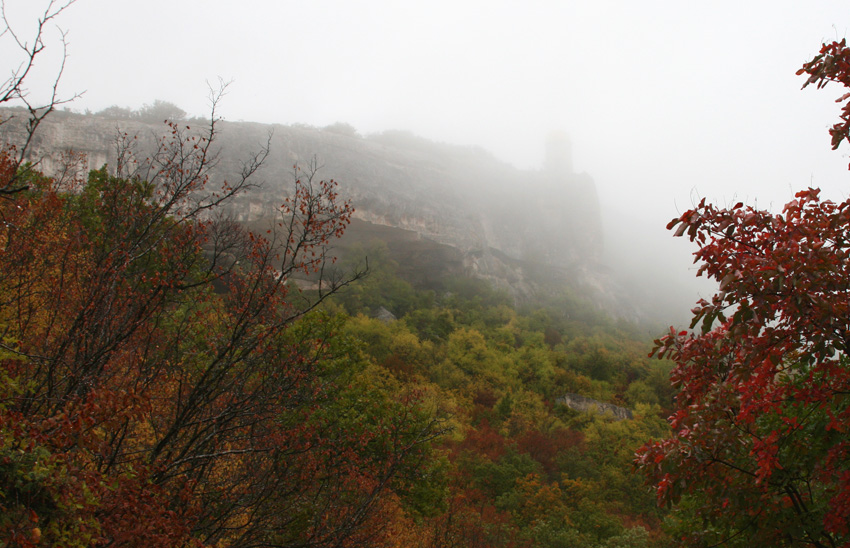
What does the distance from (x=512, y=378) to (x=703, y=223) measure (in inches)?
1339

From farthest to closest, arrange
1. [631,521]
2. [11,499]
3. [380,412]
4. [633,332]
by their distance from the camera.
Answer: [633,332]
[631,521]
[380,412]
[11,499]

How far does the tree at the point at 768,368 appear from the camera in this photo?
3.40 m

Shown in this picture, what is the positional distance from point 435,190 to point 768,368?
55.9 meters

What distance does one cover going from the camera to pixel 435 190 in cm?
5856

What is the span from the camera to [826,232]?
378 cm

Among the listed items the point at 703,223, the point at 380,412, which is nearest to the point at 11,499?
the point at 703,223

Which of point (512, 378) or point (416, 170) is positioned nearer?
point (512, 378)

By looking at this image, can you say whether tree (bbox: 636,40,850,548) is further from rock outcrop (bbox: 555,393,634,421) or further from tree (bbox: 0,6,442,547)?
rock outcrop (bbox: 555,393,634,421)

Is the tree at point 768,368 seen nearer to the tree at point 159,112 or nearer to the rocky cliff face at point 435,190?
the rocky cliff face at point 435,190

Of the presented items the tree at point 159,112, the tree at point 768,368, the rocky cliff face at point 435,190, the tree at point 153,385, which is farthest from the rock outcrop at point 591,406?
the tree at point 159,112

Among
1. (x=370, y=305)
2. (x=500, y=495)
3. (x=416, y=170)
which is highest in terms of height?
(x=416, y=170)

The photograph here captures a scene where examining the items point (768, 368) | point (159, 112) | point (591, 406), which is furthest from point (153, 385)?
point (159, 112)

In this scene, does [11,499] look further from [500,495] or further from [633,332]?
[633,332]

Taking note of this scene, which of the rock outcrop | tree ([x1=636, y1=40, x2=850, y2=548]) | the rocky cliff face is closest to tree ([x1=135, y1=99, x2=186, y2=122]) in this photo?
the rocky cliff face
